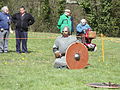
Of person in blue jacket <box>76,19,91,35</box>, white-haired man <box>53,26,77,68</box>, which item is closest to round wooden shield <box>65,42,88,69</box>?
white-haired man <box>53,26,77,68</box>

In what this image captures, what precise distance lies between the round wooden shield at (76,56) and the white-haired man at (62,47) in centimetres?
18

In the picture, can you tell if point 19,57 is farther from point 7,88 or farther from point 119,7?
point 119,7

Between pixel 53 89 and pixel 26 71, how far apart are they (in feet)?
8.82

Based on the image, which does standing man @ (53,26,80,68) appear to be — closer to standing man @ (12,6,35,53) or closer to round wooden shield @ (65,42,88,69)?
round wooden shield @ (65,42,88,69)

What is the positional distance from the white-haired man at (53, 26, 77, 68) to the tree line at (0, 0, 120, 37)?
24411 mm

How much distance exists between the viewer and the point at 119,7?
36.1 m

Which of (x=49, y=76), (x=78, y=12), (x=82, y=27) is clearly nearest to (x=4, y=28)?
(x=82, y=27)

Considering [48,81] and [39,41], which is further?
[39,41]

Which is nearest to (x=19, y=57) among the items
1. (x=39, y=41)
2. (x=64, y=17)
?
(x=64, y=17)

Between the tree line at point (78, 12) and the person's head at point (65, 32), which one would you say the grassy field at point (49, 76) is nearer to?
the person's head at point (65, 32)

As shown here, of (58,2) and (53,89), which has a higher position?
(58,2)

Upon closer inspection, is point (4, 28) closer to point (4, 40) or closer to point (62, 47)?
point (4, 40)

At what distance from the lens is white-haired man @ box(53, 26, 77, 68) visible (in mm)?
11938

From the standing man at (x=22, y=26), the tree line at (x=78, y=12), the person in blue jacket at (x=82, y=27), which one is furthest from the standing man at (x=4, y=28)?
the tree line at (x=78, y=12)
